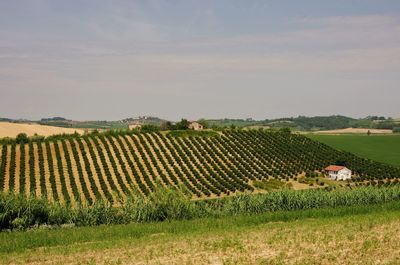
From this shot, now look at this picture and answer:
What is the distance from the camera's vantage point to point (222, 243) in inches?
848

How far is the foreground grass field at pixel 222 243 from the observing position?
18.9 metres

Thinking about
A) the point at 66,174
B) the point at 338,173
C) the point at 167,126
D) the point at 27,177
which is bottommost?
the point at 338,173

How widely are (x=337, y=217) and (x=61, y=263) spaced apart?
1957 cm

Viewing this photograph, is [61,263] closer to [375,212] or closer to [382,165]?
[375,212]

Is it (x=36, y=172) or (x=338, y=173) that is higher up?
(x=36, y=172)

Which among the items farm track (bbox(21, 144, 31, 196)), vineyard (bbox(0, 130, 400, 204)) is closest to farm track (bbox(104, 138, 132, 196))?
vineyard (bbox(0, 130, 400, 204))

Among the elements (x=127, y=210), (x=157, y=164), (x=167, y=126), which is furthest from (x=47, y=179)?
(x=167, y=126)

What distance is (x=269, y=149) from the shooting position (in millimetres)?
91750

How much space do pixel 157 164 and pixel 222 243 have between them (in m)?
53.9

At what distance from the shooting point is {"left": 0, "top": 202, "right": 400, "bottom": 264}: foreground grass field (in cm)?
1894

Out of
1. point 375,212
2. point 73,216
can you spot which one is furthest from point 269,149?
point 73,216

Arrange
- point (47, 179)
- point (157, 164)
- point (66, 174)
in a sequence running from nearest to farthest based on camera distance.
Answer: point (47, 179) < point (66, 174) < point (157, 164)

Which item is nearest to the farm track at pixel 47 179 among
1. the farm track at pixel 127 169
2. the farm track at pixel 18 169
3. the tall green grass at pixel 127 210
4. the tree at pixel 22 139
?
the tree at pixel 22 139

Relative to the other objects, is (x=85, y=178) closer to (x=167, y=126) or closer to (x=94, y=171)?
(x=94, y=171)
